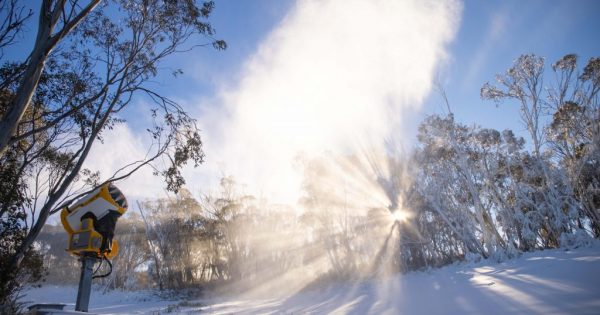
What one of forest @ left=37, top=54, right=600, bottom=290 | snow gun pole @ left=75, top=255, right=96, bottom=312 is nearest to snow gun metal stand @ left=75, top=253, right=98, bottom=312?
snow gun pole @ left=75, top=255, right=96, bottom=312

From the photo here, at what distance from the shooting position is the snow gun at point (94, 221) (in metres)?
2.31

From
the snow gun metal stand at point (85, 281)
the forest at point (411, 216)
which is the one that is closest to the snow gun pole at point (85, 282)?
the snow gun metal stand at point (85, 281)

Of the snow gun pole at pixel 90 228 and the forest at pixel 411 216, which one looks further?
the forest at pixel 411 216

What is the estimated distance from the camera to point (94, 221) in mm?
2426

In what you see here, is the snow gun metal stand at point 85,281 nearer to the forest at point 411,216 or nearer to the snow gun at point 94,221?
the snow gun at point 94,221

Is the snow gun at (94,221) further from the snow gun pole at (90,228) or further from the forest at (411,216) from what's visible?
the forest at (411,216)

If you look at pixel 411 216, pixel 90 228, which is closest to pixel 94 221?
pixel 90 228

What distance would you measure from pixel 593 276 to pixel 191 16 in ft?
36.4

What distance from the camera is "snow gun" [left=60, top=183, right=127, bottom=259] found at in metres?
2.31

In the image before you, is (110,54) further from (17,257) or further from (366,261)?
(366,261)

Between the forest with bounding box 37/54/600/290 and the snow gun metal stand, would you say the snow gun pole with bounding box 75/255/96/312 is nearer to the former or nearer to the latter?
the snow gun metal stand

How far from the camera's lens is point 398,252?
18.8m

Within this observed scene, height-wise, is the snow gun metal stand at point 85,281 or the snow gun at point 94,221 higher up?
the snow gun at point 94,221

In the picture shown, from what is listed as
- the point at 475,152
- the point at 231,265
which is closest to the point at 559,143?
the point at 475,152
